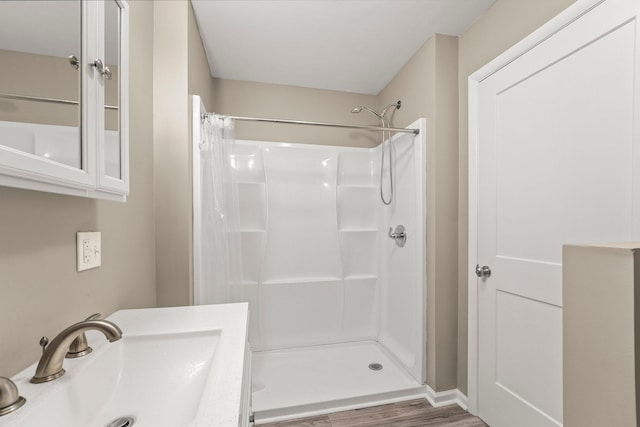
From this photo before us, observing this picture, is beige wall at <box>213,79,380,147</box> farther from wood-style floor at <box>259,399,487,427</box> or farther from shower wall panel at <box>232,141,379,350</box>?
wood-style floor at <box>259,399,487,427</box>

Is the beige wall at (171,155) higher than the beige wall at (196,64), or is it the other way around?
the beige wall at (196,64)

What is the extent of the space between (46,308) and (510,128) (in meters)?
2.01

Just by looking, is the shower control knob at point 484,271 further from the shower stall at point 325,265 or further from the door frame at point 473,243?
the shower stall at point 325,265

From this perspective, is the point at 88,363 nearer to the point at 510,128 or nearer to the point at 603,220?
the point at 603,220

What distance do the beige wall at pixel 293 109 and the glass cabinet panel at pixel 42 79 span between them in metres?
1.83

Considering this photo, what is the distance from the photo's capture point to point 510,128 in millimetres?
1490

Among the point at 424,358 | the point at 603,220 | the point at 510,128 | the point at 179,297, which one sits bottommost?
the point at 424,358

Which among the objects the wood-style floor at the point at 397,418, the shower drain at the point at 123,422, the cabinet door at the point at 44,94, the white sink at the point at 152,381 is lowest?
the wood-style floor at the point at 397,418

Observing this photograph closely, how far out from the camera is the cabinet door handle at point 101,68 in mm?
778

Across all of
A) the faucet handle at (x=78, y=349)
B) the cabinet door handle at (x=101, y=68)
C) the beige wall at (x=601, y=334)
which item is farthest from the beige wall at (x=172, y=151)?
the beige wall at (x=601, y=334)

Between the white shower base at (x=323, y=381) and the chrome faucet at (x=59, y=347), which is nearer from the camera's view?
the chrome faucet at (x=59, y=347)

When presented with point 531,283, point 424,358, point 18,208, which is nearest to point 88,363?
point 18,208

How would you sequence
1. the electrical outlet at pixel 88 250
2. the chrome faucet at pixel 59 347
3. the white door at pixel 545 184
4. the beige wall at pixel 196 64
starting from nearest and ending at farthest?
1. the chrome faucet at pixel 59 347
2. the electrical outlet at pixel 88 250
3. the white door at pixel 545 184
4. the beige wall at pixel 196 64

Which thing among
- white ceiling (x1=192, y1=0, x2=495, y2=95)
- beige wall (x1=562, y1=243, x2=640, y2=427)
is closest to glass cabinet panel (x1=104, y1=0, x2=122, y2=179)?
white ceiling (x1=192, y1=0, x2=495, y2=95)
